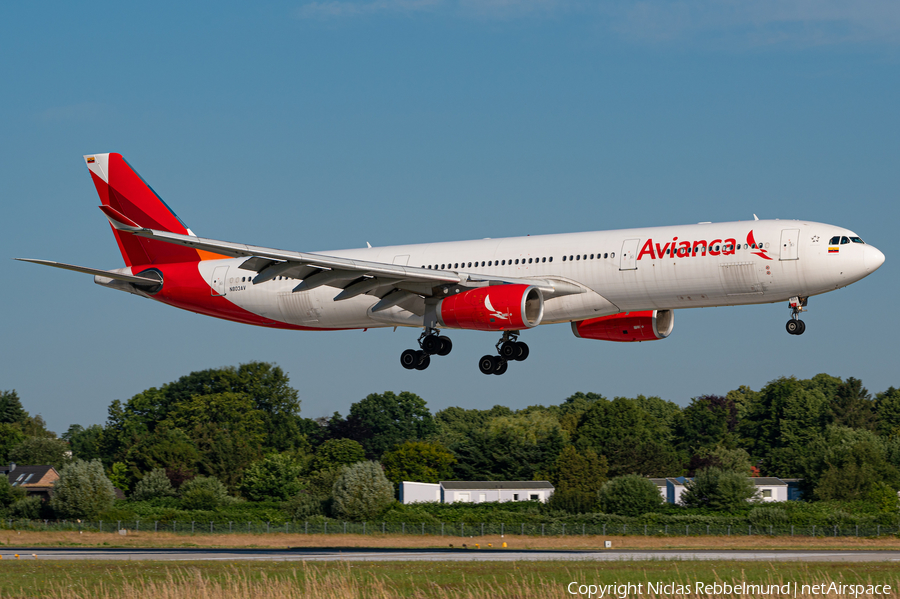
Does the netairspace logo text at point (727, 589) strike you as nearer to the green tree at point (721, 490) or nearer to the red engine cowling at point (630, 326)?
the red engine cowling at point (630, 326)

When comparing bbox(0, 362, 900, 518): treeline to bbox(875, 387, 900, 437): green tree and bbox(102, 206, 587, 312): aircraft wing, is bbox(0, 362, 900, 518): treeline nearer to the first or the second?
bbox(875, 387, 900, 437): green tree

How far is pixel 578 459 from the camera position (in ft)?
359

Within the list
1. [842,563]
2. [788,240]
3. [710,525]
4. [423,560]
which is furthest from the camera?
[710,525]

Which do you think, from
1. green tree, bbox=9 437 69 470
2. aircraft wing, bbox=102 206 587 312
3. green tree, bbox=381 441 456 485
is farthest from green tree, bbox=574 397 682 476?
aircraft wing, bbox=102 206 587 312

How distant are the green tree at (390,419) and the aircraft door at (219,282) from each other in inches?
5027

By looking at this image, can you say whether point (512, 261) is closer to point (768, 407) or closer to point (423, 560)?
point (423, 560)

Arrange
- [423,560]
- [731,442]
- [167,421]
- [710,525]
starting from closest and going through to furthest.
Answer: [423,560]
[710,525]
[167,421]
[731,442]

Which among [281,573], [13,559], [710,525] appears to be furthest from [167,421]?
[281,573]

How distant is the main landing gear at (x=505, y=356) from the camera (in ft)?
162

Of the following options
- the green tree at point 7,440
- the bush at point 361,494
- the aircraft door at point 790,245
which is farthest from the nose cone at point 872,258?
the green tree at point 7,440

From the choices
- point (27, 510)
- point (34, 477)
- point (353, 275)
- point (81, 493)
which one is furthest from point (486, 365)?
point (34, 477)

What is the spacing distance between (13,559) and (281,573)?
17.0 meters

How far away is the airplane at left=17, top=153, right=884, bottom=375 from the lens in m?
41.6

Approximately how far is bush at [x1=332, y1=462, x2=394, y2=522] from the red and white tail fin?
3548cm
